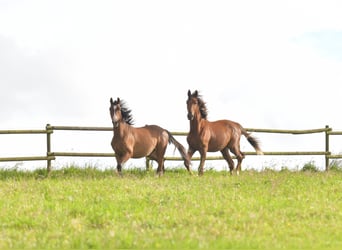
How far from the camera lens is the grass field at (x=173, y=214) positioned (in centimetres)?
913

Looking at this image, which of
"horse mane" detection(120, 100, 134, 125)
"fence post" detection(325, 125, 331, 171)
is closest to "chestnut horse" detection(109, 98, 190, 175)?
"horse mane" detection(120, 100, 134, 125)

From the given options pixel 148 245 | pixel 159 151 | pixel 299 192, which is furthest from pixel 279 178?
pixel 148 245

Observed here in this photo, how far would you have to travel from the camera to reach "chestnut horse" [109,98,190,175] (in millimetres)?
17391

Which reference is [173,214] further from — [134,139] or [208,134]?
[208,134]

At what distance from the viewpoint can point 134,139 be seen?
1788cm

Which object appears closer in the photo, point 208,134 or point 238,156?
point 208,134

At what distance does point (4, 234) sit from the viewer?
32.5ft

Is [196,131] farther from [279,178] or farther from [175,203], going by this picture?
[175,203]

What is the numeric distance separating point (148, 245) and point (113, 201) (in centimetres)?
395

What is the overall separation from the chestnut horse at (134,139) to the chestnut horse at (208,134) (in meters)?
0.69

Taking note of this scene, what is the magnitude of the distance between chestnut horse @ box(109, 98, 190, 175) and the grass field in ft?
6.56

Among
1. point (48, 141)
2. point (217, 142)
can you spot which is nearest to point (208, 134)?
point (217, 142)

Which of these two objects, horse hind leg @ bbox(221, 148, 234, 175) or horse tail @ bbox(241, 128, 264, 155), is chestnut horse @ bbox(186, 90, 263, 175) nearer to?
horse hind leg @ bbox(221, 148, 234, 175)

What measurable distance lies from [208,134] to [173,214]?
7829 millimetres
